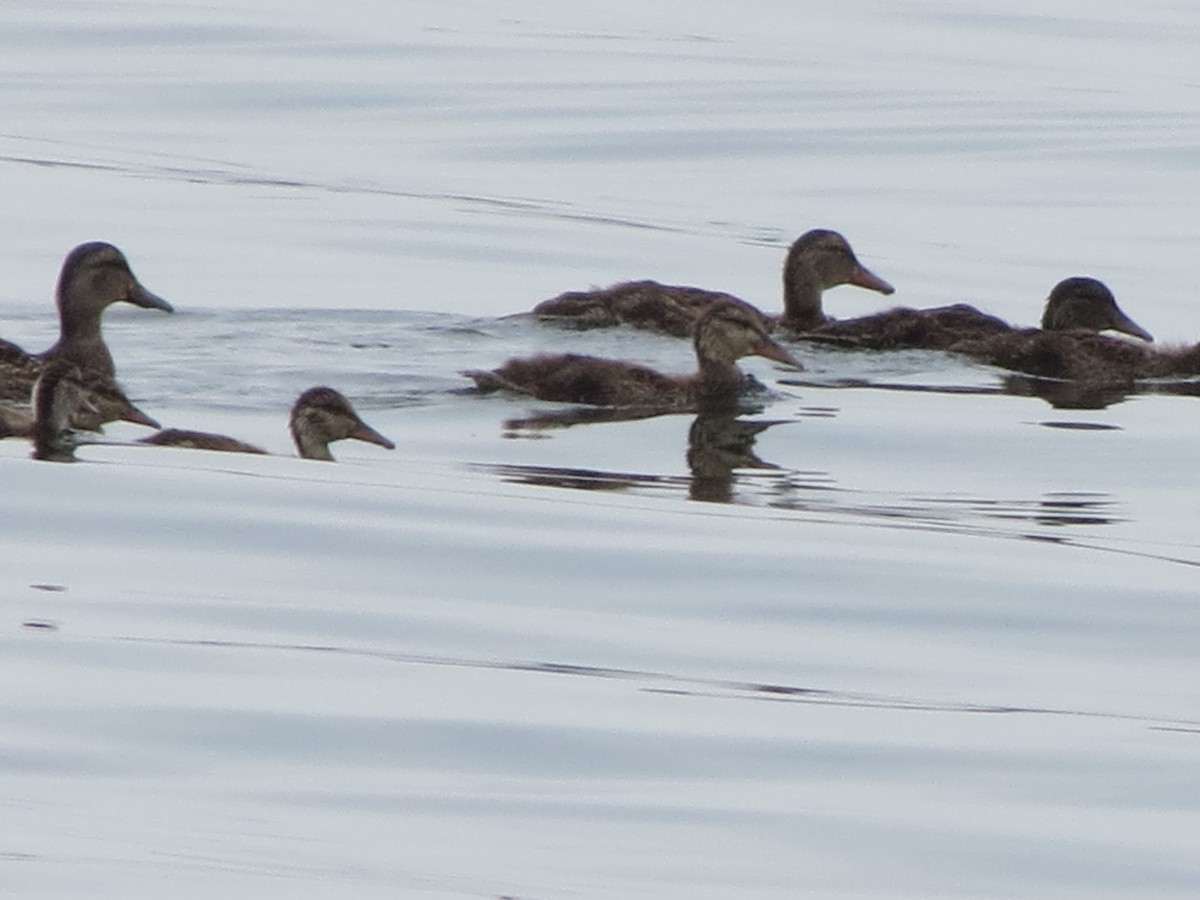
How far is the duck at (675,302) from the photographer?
42.6 feet

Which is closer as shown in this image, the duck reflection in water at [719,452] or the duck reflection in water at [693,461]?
the duck reflection in water at [693,461]

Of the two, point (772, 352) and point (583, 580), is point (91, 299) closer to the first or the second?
point (772, 352)

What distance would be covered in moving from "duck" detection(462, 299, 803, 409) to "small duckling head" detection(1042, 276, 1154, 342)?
1.51 m

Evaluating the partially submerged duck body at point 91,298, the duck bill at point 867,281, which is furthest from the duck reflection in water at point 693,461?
the duck bill at point 867,281

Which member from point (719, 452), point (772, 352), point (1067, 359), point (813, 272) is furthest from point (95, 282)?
point (1067, 359)

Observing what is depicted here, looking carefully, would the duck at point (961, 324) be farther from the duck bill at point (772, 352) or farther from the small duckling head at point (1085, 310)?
the duck bill at point (772, 352)

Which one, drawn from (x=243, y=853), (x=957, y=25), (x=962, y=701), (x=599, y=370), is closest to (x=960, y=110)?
(x=957, y=25)

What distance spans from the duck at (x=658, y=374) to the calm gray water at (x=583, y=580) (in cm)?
15

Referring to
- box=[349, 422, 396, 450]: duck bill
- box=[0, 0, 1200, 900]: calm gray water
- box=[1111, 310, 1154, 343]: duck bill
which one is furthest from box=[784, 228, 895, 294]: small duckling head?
box=[349, 422, 396, 450]: duck bill

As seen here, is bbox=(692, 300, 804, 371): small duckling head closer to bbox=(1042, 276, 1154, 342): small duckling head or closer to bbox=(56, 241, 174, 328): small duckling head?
bbox=(1042, 276, 1154, 342): small duckling head

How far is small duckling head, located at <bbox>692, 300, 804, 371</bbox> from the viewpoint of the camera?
11.9 m

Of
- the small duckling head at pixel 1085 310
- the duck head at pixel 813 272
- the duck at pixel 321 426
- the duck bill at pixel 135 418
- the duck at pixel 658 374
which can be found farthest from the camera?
the duck head at pixel 813 272

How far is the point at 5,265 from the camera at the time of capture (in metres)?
15.2

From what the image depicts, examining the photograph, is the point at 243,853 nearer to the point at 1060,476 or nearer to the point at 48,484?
the point at 48,484
